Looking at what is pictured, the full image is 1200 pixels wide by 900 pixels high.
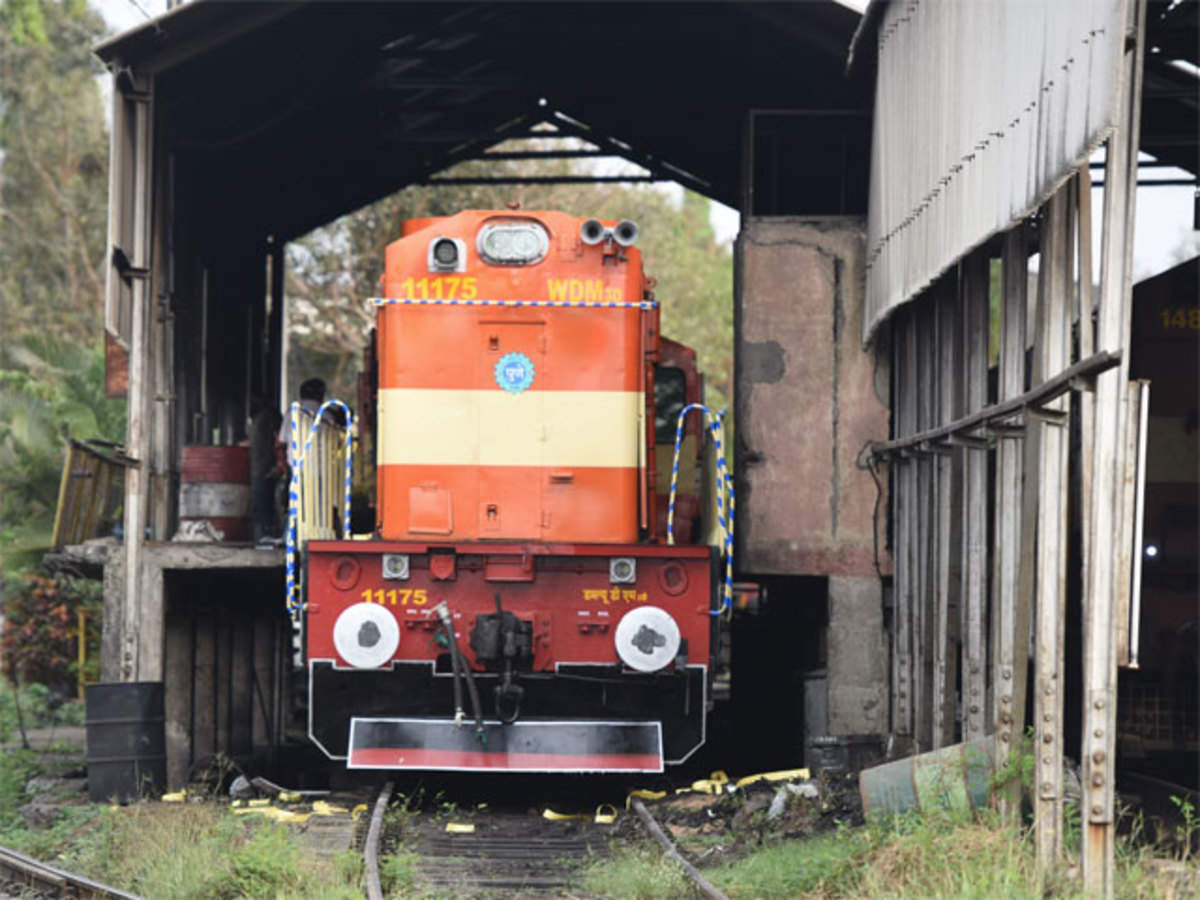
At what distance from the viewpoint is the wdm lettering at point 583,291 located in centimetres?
1127

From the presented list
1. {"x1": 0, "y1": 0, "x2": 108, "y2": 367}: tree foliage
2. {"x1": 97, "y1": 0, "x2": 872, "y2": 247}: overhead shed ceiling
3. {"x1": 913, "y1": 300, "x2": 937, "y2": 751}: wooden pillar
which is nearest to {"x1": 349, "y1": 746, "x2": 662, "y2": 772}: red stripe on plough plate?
{"x1": 913, "y1": 300, "x2": 937, "y2": 751}: wooden pillar

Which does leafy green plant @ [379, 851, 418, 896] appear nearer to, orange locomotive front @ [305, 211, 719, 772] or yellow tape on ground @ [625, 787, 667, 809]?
orange locomotive front @ [305, 211, 719, 772]

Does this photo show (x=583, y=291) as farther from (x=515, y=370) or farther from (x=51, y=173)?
(x=51, y=173)

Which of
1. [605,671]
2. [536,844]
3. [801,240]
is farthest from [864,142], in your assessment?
[536,844]

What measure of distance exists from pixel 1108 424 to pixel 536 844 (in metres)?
4.54

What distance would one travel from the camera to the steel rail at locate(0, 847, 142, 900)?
26.6 feet

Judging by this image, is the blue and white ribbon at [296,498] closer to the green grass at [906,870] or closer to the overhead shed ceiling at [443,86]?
the green grass at [906,870]

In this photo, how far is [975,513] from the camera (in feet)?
30.2

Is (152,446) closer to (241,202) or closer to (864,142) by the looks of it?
(241,202)

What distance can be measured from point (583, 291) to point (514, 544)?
1709mm

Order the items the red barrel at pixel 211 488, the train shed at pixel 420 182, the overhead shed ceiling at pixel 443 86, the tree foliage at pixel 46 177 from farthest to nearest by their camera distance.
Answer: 1. the tree foliage at pixel 46 177
2. the red barrel at pixel 211 488
3. the overhead shed ceiling at pixel 443 86
4. the train shed at pixel 420 182

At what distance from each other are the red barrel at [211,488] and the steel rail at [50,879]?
472cm

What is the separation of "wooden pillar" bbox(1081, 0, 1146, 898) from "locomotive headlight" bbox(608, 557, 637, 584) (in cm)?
429

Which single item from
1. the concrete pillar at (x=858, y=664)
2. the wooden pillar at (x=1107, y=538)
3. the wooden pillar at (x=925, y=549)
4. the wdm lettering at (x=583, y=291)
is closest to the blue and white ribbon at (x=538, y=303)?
the wdm lettering at (x=583, y=291)
